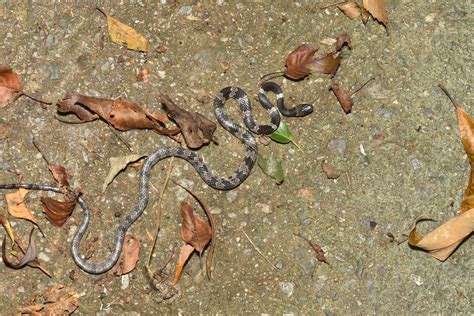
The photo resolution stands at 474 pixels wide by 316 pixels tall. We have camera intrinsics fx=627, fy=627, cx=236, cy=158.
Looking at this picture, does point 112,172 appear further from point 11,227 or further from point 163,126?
point 11,227

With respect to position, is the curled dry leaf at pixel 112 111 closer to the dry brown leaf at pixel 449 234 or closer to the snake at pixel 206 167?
the snake at pixel 206 167

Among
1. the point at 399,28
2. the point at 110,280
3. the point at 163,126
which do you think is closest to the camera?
the point at 110,280

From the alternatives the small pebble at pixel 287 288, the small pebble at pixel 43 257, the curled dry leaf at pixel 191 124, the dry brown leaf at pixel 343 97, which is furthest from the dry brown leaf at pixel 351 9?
the small pebble at pixel 43 257

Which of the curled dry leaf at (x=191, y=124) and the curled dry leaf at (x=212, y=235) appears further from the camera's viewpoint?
the curled dry leaf at (x=191, y=124)

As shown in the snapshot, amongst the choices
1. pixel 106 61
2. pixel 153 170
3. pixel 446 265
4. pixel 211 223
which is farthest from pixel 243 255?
pixel 106 61

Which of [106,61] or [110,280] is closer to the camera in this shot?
[110,280]

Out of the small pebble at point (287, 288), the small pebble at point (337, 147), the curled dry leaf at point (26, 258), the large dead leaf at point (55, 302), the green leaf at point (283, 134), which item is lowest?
the large dead leaf at point (55, 302)

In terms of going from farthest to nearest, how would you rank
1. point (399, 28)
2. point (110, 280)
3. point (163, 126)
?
1. point (399, 28)
2. point (163, 126)
3. point (110, 280)
